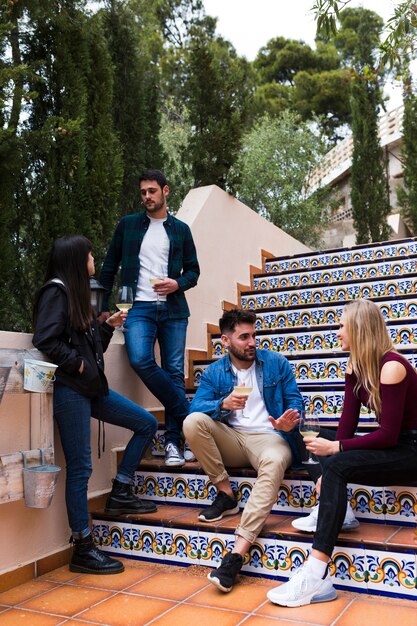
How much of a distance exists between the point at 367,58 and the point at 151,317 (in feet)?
37.3

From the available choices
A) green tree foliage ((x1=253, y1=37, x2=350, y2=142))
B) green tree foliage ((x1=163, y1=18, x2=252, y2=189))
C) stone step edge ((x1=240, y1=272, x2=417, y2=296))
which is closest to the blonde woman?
stone step edge ((x1=240, y1=272, x2=417, y2=296))

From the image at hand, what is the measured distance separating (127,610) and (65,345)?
118cm

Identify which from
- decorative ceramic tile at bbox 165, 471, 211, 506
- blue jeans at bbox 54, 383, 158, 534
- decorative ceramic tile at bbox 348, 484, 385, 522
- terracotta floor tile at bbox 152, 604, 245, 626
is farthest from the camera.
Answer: decorative ceramic tile at bbox 165, 471, 211, 506

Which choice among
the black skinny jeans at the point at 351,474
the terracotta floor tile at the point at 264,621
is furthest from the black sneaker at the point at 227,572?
the black skinny jeans at the point at 351,474

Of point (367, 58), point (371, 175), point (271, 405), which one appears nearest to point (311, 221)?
point (371, 175)

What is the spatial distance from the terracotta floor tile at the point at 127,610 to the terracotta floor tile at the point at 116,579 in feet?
0.51

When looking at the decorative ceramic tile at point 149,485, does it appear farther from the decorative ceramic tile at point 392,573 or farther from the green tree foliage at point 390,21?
the green tree foliage at point 390,21

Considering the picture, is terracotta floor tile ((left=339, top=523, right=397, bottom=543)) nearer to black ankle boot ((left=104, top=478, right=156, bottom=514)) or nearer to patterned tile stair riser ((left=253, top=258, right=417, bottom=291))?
black ankle boot ((left=104, top=478, right=156, bottom=514))

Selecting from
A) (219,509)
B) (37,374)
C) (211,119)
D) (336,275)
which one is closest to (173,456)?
(219,509)

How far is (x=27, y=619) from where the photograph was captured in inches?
96.4

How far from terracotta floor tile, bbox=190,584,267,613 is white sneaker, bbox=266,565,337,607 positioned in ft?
0.32

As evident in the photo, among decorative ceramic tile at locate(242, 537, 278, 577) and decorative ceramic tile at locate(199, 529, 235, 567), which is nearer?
decorative ceramic tile at locate(242, 537, 278, 577)

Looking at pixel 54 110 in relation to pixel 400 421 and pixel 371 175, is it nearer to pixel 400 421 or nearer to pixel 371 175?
pixel 400 421

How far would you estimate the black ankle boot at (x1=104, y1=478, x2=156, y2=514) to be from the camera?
10.6ft
